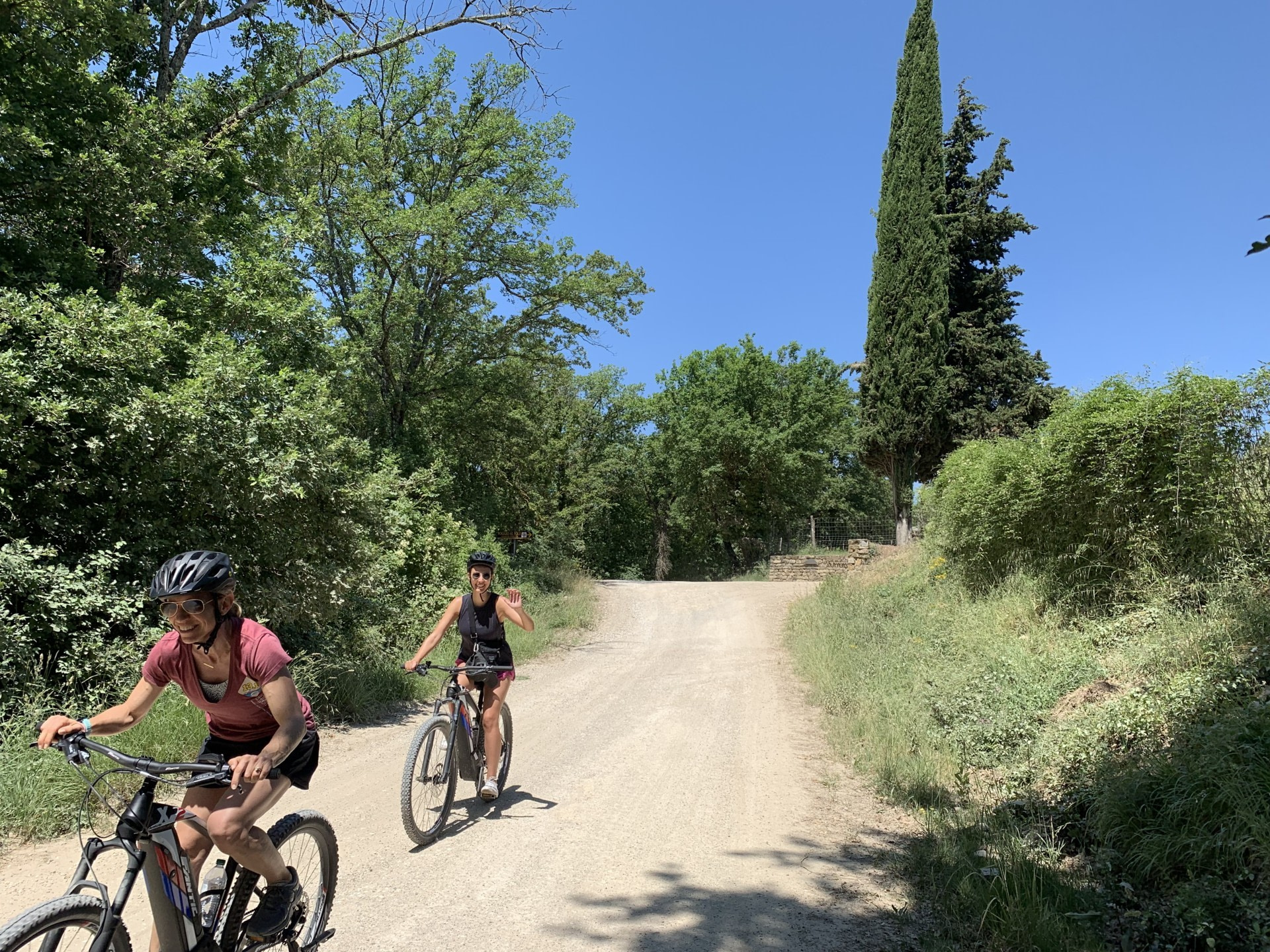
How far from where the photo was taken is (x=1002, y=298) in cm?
2478

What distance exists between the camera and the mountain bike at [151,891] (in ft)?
7.94

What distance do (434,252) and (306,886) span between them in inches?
646

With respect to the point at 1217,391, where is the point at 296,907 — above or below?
below

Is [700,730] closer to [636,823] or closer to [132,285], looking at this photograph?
[636,823]

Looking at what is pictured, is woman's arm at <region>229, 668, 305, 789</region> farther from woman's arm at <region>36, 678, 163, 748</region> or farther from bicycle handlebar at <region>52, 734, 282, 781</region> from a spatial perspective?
woman's arm at <region>36, 678, 163, 748</region>

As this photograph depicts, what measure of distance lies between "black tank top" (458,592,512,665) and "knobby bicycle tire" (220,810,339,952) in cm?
230

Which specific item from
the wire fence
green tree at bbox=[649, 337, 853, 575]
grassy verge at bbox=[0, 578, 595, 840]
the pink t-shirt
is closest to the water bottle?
the pink t-shirt

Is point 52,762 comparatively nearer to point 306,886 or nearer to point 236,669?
point 306,886

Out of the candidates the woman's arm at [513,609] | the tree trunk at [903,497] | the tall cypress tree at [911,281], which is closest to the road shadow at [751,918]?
the woman's arm at [513,609]

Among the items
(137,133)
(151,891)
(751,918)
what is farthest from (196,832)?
(137,133)

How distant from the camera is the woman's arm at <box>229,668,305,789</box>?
2.82m

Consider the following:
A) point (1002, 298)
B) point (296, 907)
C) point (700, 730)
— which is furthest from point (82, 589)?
point (1002, 298)

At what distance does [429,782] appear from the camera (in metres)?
5.30

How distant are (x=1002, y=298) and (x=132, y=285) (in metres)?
24.7
